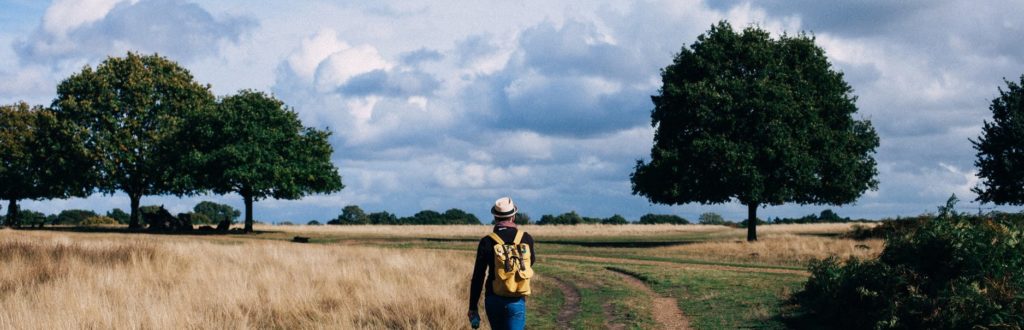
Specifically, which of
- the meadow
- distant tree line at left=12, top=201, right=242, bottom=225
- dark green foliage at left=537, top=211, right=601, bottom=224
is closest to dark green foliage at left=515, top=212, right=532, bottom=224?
dark green foliage at left=537, top=211, right=601, bottom=224

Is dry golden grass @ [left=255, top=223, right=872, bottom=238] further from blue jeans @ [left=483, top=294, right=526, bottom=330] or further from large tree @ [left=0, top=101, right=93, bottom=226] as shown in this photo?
blue jeans @ [left=483, top=294, right=526, bottom=330]

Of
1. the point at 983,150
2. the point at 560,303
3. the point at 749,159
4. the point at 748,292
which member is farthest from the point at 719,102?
the point at 560,303

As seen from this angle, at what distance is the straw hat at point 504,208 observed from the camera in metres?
9.15

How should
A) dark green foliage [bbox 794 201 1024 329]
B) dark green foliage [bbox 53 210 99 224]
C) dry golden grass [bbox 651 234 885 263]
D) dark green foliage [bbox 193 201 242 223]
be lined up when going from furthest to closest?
dark green foliage [bbox 193 201 242 223] < dark green foliage [bbox 53 210 99 224] < dry golden grass [bbox 651 234 885 263] < dark green foliage [bbox 794 201 1024 329]

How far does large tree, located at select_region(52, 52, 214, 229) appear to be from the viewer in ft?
193

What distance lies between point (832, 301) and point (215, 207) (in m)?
133

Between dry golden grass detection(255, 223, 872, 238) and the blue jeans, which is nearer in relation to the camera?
the blue jeans

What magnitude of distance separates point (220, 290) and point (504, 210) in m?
10.1

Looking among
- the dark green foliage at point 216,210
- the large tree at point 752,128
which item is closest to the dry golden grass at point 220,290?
the large tree at point 752,128

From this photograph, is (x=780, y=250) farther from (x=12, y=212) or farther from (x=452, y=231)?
(x=12, y=212)

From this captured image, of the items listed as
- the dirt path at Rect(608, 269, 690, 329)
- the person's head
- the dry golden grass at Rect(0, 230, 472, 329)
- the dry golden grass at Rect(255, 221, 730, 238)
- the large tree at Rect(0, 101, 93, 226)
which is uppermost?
the large tree at Rect(0, 101, 93, 226)

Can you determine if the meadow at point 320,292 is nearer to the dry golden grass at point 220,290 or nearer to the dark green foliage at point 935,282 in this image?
the dry golden grass at point 220,290

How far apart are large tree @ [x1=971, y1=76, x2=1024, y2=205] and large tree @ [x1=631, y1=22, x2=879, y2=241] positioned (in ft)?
29.2

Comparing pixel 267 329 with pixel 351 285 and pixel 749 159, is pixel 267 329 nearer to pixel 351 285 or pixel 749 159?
pixel 351 285
